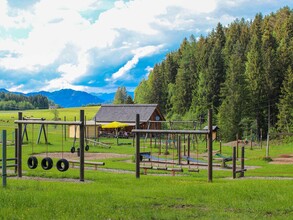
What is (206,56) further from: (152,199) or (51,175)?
(152,199)

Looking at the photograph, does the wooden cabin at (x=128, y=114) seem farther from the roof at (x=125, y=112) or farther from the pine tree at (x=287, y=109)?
the pine tree at (x=287, y=109)

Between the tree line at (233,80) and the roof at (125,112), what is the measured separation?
30.8ft

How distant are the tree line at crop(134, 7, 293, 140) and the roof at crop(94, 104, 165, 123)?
938 cm

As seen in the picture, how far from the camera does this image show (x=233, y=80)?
85562mm

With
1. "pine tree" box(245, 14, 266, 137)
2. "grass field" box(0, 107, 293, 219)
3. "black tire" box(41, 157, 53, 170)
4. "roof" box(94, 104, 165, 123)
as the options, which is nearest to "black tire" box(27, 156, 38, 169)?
"black tire" box(41, 157, 53, 170)

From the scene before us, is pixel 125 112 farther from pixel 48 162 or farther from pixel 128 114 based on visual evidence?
pixel 48 162

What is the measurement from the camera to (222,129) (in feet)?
264

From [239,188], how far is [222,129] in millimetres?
66500

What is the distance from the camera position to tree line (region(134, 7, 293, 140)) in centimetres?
8181

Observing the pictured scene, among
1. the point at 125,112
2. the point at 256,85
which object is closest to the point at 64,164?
the point at 125,112

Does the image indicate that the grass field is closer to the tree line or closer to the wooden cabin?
the wooden cabin

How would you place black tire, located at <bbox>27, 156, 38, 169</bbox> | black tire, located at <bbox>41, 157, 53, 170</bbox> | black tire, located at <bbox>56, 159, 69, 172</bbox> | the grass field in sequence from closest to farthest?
the grass field
black tire, located at <bbox>56, 159, 69, 172</bbox>
black tire, located at <bbox>41, 157, 53, 170</bbox>
black tire, located at <bbox>27, 156, 38, 169</bbox>

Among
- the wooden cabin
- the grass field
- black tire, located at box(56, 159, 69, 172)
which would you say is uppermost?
the wooden cabin

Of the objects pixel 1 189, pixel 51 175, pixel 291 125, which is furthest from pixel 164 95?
pixel 1 189
